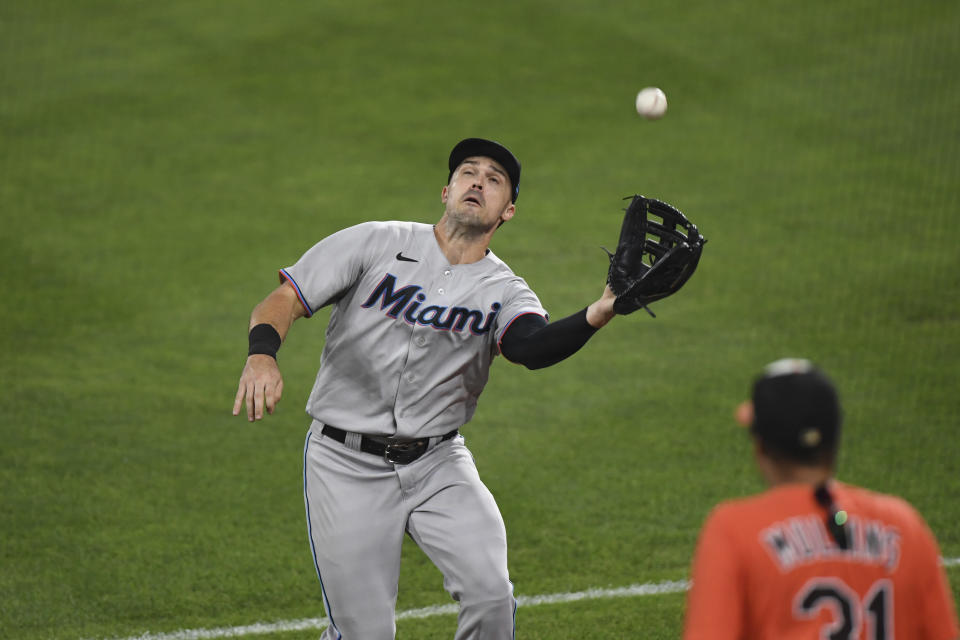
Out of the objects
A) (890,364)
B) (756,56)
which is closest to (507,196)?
(890,364)

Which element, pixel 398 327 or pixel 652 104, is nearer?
pixel 398 327

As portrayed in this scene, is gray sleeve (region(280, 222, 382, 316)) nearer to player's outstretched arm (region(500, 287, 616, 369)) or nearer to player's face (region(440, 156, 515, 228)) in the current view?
player's face (region(440, 156, 515, 228))

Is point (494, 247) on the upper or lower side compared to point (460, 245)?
lower

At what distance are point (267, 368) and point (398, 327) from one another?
61cm

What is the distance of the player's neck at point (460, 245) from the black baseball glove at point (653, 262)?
2.19 ft

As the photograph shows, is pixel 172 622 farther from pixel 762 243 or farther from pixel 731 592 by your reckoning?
pixel 762 243

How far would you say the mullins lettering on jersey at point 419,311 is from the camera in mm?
4418

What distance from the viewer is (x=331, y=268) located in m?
4.39

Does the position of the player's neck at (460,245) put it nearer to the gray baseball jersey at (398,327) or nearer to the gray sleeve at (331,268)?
the gray baseball jersey at (398,327)

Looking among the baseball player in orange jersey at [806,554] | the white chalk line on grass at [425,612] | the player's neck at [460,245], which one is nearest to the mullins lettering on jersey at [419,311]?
the player's neck at [460,245]

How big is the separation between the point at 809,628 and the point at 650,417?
5.28 m

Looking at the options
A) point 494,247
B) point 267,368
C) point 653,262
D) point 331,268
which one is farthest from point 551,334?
point 494,247

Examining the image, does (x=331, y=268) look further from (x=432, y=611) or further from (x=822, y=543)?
(x=822, y=543)

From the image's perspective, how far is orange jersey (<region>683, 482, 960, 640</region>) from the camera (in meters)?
2.44
